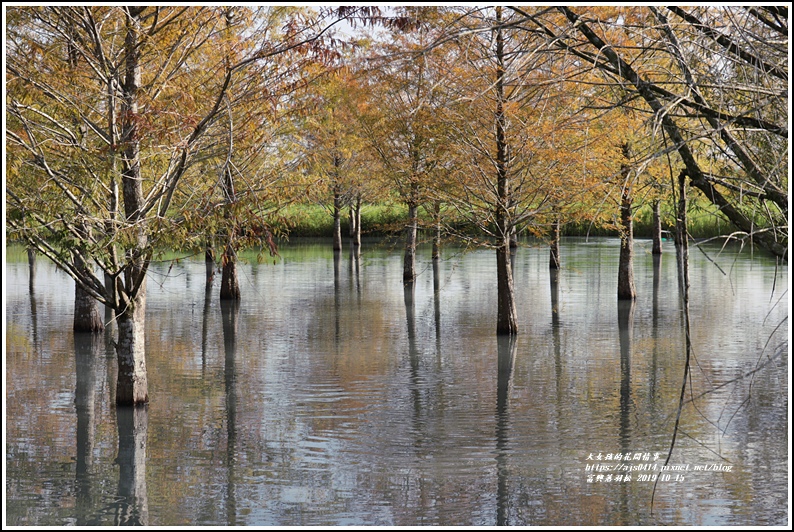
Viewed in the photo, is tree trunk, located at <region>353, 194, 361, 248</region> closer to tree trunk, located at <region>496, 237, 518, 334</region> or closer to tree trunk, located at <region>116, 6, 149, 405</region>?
tree trunk, located at <region>496, 237, 518, 334</region>

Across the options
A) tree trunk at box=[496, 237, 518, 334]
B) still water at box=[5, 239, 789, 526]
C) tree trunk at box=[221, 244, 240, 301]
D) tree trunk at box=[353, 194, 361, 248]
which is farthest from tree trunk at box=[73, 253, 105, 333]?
tree trunk at box=[353, 194, 361, 248]

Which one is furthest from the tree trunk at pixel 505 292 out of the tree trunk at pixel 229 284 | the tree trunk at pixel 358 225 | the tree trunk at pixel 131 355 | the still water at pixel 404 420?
the tree trunk at pixel 358 225

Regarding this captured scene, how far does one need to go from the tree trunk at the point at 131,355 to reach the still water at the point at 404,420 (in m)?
0.29

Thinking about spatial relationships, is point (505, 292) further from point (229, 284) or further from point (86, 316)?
point (229, 284)

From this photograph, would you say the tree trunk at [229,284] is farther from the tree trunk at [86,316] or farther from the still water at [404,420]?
the tree trunk at [86,316]

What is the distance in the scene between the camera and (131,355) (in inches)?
518

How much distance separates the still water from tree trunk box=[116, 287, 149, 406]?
0.29m

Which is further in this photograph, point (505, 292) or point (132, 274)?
point (505, 292)

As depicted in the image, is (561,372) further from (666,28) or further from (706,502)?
(666,28)

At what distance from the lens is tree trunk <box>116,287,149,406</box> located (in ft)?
42.7

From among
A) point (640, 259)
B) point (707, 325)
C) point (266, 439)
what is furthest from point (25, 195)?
point (640, 259)

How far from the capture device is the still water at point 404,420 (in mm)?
9031

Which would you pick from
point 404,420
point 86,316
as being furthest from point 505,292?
point 86,316

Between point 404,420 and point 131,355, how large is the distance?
13.0 feet
